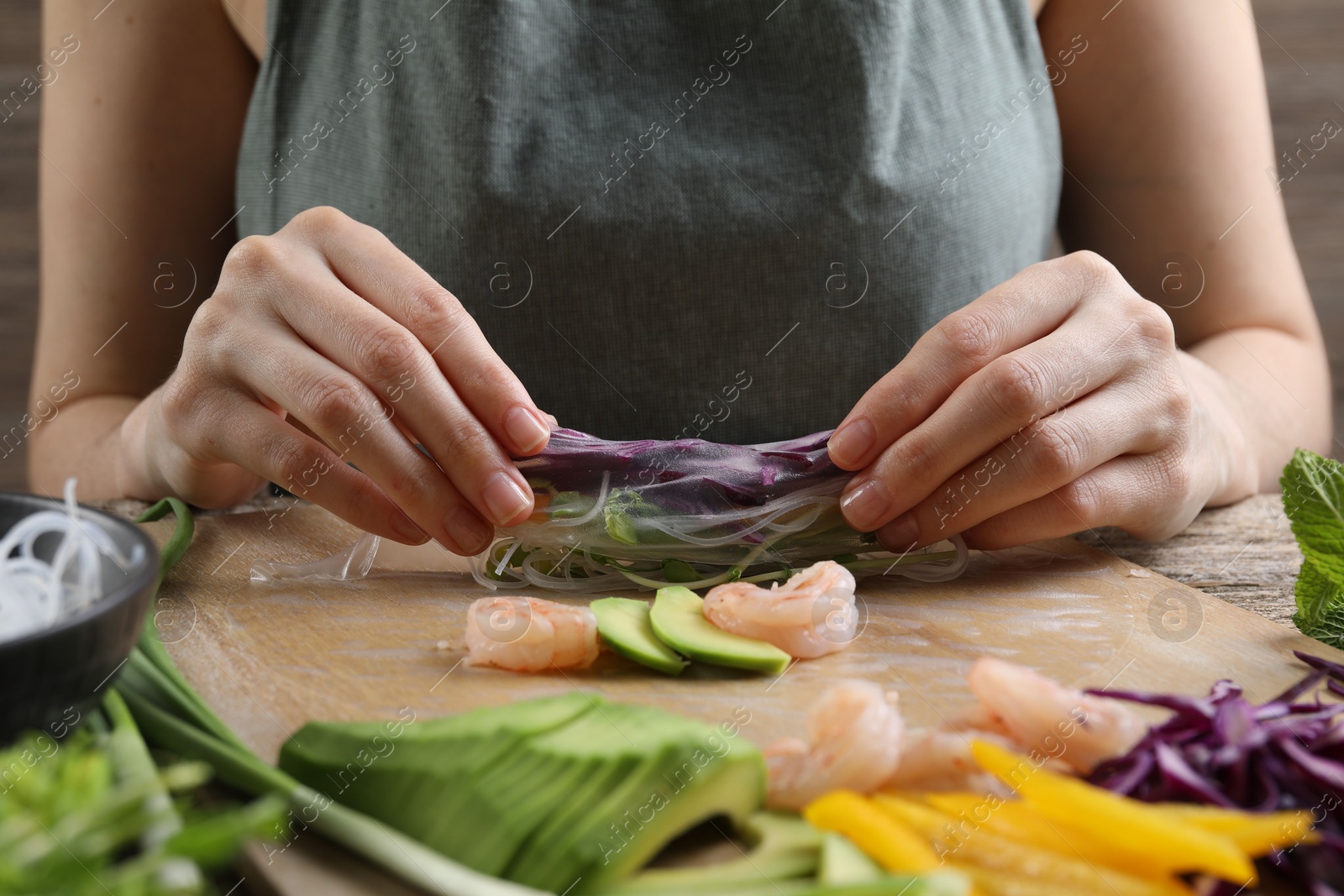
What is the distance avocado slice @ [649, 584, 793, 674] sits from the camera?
929 millimetres

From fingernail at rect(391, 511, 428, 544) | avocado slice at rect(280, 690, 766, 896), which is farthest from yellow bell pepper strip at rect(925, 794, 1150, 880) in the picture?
fingernail at rect(391, 511, 428, 544)

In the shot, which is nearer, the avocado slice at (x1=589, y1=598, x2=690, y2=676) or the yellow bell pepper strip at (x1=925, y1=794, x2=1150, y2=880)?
the yellow bell pepper strip at (x1=925, y1=794, x2=1150, y2=880)

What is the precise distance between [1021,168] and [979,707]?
116 centimetres

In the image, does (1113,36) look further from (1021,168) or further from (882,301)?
(882,301)

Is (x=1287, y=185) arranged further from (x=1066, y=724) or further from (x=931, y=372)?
(x=1066, y=724)

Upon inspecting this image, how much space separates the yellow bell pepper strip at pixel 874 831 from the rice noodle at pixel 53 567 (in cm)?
51

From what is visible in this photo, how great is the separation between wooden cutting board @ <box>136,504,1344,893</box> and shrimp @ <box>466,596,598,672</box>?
0.02 m

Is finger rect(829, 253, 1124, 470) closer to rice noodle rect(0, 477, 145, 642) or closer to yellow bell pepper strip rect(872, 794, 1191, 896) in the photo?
yellow bell pepper strip rect(872, 794, 1191, 896)

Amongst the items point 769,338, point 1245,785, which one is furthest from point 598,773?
point 769,338

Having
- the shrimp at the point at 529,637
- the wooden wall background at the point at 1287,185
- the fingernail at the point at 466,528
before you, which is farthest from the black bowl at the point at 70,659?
the wooden wall background at the point at 1287,185

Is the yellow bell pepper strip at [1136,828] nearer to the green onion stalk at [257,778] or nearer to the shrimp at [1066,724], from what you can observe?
the shrimp at [1066,724]

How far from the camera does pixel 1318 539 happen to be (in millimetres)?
1092

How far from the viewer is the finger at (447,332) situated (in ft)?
3.56

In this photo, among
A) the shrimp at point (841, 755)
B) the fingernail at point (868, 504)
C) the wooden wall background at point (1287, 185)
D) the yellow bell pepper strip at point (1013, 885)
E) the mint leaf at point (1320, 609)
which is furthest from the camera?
the wooden wall background at point (1287, 185)
